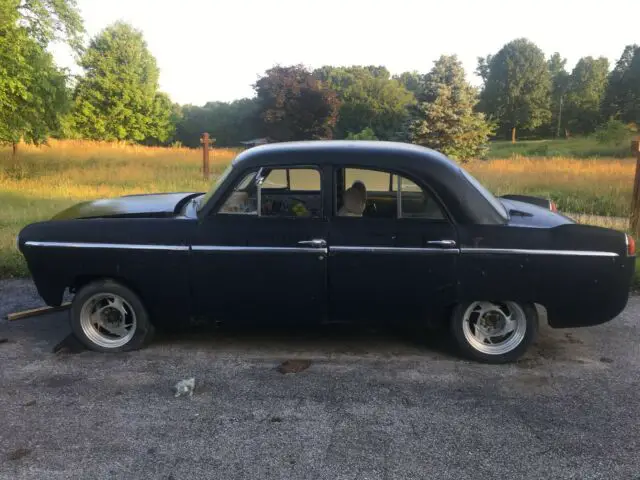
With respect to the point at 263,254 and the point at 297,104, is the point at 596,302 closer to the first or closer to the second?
the point at 263,254

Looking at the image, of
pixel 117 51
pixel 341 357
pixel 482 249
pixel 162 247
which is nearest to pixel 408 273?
pixel 482 249

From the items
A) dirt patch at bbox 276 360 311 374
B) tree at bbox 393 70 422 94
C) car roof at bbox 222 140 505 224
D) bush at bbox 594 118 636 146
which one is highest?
tree at bbox 393 70 422 94

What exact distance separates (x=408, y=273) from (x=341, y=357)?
0.90m

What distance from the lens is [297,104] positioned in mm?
50031

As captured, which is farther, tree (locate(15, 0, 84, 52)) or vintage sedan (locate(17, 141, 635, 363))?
tree (locate(15, 0, 84, 52))

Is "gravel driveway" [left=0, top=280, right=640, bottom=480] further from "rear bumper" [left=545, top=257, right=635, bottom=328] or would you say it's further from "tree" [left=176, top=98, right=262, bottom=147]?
"tree" [left=176, top=98, right=262, bottom=147]

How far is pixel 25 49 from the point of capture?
17500 mm

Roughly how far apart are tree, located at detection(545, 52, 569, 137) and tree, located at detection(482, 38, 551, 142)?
141cm

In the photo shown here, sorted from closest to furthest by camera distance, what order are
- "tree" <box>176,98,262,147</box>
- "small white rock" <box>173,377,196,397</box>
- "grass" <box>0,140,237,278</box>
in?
"small white rock" <box>173,377,196,397</box> < "grass" <box>0,140,237,278</box> < "tree" <box>176,98,262,147</box>

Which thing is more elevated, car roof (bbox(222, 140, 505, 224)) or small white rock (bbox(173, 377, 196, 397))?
car roof (bbox(222, 140, 505, 224))

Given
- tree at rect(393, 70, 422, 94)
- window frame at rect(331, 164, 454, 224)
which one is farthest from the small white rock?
tree at rect(393, 70, 422, 94)

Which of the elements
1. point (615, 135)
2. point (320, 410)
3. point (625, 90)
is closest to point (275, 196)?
point (320, 410)

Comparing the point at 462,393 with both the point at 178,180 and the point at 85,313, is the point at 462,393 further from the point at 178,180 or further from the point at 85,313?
the point at 178,180

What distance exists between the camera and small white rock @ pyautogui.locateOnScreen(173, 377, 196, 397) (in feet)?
12.2
